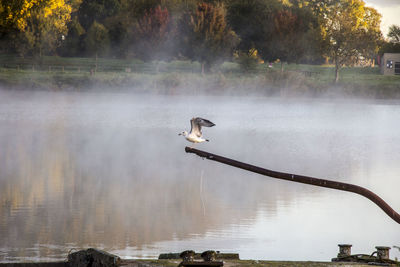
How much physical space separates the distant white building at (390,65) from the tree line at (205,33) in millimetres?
1440

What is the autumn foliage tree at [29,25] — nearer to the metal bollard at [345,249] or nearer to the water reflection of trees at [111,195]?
the water reflection of trees at [111,195]

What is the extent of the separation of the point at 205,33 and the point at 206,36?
0.57m

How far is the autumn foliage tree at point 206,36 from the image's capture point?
88500 mm

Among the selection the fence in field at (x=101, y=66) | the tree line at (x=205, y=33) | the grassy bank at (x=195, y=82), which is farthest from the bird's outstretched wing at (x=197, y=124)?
the tree line at (x=205, y=33)

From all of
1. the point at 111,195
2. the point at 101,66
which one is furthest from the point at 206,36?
the point at 111,195

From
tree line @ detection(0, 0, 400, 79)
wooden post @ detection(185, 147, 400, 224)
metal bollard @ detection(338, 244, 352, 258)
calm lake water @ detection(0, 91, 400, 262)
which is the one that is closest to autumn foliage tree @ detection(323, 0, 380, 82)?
tree line @ detection(0, 0, 400, 79)

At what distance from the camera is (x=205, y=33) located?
90.0 metres

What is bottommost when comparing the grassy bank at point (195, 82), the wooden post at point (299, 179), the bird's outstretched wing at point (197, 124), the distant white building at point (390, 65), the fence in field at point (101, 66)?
the wooden post at point (299, 179)

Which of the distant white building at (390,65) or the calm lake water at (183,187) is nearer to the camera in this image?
the calm lake water at (183,187)

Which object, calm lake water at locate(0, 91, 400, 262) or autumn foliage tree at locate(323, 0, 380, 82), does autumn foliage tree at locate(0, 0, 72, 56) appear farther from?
calm lake water at locate(0, 91, 400, 262)

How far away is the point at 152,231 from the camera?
1725 centimetres

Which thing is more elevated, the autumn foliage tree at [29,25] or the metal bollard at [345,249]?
the autumn foliage tree at [29,25]

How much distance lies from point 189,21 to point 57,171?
66.7 m

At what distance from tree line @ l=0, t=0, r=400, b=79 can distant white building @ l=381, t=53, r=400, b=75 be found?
4.73ft
